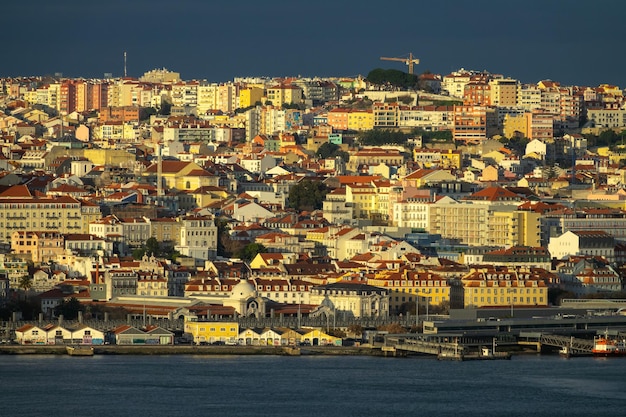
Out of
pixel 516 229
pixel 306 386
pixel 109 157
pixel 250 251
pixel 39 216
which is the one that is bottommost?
pixel 306 386

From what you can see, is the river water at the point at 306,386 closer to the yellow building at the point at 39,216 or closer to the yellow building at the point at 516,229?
the yellow building at the point at 516,229

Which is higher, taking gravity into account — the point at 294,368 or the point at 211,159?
the point at 211,159

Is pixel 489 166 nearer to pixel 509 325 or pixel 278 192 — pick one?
pixel 278 192

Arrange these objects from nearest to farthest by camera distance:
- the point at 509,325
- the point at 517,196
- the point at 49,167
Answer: the point at 509,325 < the point at 517,196 < the point at 49,167

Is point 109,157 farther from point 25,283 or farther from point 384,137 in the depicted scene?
point 25,283

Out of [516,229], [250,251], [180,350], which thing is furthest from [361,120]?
[180,350]

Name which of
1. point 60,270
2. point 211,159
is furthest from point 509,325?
point 211,159
